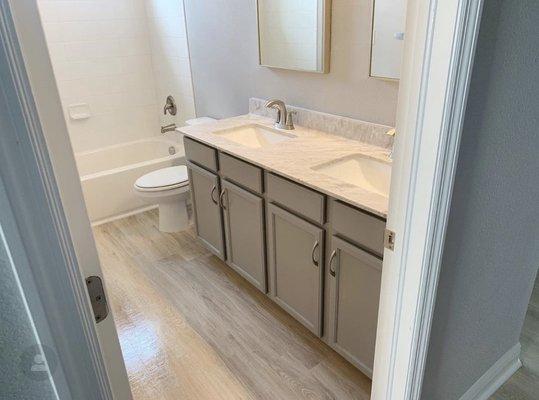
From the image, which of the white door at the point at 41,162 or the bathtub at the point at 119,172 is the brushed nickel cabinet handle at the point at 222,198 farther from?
the white door at the point at 41,162

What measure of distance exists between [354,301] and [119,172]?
7.71 ft

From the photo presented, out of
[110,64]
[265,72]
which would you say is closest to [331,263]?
[265,72]

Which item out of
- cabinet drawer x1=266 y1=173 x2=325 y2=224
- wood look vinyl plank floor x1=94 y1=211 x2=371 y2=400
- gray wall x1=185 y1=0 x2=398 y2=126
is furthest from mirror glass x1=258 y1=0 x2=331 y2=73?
wood look vinyl plank floor x1=94 y1=211 x2=371 y2=400

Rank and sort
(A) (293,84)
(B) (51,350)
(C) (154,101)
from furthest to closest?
(C) (154,101) → (A) (293,84) → (B) (51,350)

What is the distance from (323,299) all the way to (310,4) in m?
1.49

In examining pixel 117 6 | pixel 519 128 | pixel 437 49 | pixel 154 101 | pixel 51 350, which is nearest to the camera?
pixel 51 350

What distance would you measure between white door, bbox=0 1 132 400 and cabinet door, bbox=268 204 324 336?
1.20 m

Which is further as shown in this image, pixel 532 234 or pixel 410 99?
pixel 532 234

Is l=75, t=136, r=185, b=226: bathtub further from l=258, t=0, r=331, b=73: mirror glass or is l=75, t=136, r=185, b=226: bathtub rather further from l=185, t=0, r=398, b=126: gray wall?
l=258, t=0, r=331, b=73: mirror glass

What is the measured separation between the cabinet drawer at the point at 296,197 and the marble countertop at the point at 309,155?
5 cm

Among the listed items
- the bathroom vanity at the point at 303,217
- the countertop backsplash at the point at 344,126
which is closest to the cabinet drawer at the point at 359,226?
the bathroom vanity at the point at 303,217

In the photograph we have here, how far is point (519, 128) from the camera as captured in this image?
3.74ft

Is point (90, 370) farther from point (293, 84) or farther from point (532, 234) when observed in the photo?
point (293, 84)

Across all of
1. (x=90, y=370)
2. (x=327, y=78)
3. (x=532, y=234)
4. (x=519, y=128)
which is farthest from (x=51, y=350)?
(x=327, y=78)
